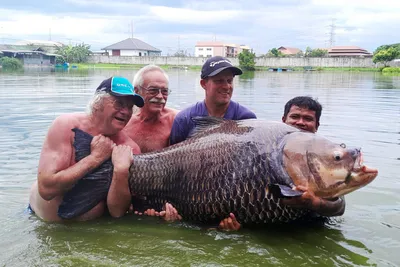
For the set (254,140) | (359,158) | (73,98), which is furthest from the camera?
(73,98)

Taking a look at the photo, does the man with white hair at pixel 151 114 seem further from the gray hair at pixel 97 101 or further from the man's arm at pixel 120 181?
the man's arm at pixel 120 181

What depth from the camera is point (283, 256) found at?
378 centimetres

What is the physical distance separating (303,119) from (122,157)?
2014 mm

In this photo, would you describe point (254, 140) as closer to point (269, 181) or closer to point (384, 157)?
point (269, 181)

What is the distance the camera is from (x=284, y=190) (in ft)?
11.4

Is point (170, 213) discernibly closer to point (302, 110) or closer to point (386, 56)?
point (302, 110)

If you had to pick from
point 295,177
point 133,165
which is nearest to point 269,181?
point 295,177

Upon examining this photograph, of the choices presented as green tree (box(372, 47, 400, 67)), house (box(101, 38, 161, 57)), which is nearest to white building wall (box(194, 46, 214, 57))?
house (box(101, 38, 161, 57))

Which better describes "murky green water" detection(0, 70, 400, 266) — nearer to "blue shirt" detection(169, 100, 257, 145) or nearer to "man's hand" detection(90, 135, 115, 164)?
"man's hand" detection(90, 135, 115, 164)

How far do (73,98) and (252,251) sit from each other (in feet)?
52.7

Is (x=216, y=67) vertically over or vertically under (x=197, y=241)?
over

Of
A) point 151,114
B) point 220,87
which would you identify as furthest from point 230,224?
point 151,114

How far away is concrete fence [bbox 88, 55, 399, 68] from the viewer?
70.0m

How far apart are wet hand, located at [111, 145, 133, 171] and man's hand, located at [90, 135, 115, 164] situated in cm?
6
